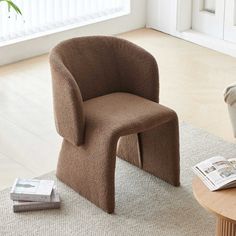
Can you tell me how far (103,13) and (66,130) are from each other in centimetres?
261

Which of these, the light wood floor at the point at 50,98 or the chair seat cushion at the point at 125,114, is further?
the light wood floor at the point at 50,98

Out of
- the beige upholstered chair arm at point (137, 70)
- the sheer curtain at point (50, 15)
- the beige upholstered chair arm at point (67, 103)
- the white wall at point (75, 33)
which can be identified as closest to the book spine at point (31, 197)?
the beige upholstered chair arm at point (67, 103)

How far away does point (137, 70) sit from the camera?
12.6ft

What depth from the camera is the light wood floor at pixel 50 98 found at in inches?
164

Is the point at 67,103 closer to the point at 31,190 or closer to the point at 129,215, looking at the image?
the point at 31,190

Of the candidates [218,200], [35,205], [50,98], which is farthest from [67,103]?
[50,98]

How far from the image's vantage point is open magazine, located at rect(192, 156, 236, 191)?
3.12m

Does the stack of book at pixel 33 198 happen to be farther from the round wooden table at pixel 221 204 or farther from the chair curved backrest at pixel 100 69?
the round wooden table at pixel 221 204

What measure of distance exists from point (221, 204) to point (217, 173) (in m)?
0.20

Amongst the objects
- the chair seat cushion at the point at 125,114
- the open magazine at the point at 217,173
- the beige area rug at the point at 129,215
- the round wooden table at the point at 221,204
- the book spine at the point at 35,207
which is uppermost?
the chair seat cushion at the point at 125,114

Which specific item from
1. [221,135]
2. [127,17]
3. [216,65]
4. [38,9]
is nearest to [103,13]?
[127,17]

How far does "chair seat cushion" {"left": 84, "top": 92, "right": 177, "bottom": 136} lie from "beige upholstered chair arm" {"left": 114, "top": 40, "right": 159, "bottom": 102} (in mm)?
65

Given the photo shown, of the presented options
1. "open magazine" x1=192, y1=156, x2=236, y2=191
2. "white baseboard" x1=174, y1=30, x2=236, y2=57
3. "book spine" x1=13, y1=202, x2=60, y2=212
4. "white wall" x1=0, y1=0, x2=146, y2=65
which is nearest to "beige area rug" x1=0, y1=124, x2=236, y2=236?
"book spine" x1=13, y1=202, x2=60, y2=212

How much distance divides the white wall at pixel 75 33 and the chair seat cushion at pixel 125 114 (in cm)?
186
